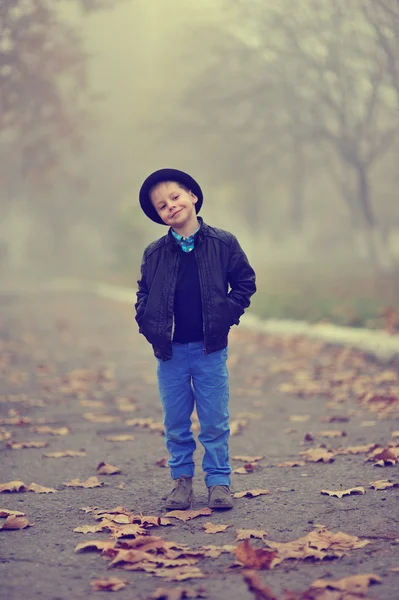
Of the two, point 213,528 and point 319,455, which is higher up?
point 319,455

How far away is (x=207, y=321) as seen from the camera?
473cm

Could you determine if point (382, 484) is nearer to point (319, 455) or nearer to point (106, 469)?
point (319, 455)

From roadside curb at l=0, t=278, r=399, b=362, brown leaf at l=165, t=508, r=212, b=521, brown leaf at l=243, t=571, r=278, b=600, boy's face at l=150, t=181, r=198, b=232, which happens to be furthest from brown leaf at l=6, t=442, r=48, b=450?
roadside curb at l=0, t=278, r=399, b=362

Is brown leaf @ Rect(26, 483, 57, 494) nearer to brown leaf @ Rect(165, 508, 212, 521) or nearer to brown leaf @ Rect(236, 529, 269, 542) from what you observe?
brown leaf @ Rect(165, 508, 212, 521)

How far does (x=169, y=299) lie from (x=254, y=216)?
3284 centimetres

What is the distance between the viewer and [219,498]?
15.6 feet

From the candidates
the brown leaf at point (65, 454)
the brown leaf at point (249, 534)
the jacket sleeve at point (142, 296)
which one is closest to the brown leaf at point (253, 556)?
the brown leaf at point (249, 534)

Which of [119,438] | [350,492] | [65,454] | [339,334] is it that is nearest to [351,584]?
[350,492]

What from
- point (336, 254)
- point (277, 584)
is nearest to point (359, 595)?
point (277, 584)

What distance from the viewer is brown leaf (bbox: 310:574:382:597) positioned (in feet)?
10.8

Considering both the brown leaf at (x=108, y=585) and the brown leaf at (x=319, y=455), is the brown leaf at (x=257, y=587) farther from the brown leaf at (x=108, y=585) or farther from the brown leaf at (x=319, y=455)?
the brown leaf at (x=319, y=455)

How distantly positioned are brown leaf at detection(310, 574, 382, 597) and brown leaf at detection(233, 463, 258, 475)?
2362 mm

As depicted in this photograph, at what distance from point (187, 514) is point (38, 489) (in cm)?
116

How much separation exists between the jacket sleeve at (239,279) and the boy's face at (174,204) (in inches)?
11.6
